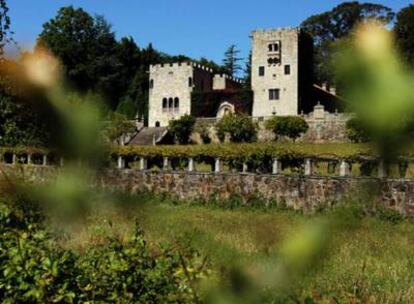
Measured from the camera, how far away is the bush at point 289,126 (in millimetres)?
38875

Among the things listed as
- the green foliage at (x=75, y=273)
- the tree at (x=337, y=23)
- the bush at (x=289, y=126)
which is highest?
the bush at (x=289, y=126)

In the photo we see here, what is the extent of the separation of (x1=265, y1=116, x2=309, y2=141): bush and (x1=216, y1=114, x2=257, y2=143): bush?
4.72 ft

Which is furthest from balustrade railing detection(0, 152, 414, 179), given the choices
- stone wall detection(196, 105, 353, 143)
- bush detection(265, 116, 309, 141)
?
bush detection(265, 116, 309, 141)

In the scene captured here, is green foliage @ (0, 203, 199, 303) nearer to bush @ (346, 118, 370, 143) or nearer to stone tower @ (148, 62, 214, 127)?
bush @ (346, 118, 370, 143)

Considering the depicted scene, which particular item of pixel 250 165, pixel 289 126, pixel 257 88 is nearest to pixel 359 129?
pixel 250 165

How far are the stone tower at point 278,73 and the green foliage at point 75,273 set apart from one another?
40681 mm

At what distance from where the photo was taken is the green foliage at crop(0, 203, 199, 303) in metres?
3.58

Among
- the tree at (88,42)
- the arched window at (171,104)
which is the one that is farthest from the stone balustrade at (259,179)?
the arched window at (171,104)

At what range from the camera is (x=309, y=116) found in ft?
132

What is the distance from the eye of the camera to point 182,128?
139ft

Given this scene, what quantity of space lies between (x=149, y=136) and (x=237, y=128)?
6.47 meters

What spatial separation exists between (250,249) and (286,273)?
3.3 inches

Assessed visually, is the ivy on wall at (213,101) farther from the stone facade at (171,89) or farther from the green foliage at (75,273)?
the green foliage at (75,273)

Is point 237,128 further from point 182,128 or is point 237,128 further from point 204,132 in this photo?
point 182,128
